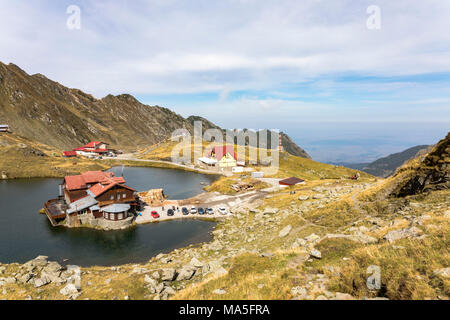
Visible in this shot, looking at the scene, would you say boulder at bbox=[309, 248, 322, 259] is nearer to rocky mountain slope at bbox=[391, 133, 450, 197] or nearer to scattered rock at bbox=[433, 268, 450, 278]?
scattered rock at bbox=[433, 268, 450, 278]

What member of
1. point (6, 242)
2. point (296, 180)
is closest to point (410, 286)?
point (6, 242)

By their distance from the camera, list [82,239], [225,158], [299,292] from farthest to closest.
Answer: [225,158] < [82,239] < [299,292]

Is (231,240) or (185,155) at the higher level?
(185,155)

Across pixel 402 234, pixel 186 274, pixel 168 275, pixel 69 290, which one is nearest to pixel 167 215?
pixel 69 290

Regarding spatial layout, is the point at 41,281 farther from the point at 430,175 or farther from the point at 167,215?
the point at 430,175

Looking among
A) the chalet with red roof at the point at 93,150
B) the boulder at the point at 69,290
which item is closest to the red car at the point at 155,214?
the boulder at the point at 69,290

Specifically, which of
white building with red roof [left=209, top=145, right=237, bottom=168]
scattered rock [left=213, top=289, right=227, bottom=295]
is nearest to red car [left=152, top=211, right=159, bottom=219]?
scattered rock [left=213, top=289, right=227, bottom=295]

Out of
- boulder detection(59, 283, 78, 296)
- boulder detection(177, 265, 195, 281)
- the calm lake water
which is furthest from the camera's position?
the calm lake water

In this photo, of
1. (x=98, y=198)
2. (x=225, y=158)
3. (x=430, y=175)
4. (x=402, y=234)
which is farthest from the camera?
(x=225, y=158)

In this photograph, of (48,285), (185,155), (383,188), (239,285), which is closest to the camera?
(239,285)
